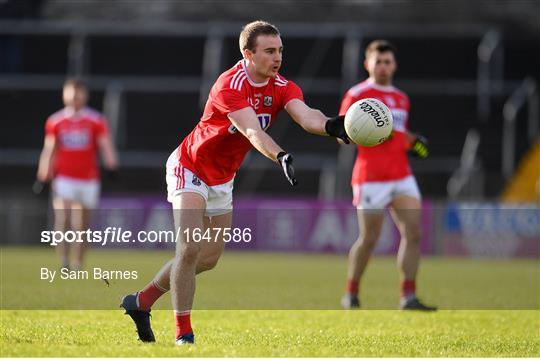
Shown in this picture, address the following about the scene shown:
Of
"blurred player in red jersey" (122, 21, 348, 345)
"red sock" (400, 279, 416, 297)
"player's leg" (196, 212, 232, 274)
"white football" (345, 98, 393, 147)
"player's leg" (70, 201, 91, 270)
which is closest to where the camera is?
"white football" (345, 98, 393, 147)

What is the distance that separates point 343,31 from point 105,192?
22.9 ft

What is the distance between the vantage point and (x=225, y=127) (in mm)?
7000

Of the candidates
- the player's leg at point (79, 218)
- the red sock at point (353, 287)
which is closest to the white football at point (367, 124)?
the red sock at point (353, 287)

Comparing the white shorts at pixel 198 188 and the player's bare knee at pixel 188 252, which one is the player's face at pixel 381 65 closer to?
the white shorts at pixel 198 188

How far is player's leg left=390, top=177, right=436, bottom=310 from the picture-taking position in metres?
10.1

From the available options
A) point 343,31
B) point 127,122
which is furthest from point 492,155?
point 127,122

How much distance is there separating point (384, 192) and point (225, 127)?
3563mm

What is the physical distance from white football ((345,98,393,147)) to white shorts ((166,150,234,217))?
1.07 metres

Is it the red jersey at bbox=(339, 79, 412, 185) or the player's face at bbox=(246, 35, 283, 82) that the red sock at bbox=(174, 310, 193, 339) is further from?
the red jersey at bbox=(339, 79, 412, 185)

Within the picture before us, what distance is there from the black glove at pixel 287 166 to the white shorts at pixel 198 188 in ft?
Answer: 2.80

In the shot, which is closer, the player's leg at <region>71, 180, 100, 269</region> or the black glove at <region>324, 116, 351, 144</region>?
the black glove at <region>324, 116, 351, 144</region>

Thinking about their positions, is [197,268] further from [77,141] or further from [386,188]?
[77,141]

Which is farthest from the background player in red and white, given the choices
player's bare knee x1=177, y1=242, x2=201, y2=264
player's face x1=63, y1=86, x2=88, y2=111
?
player's face x1=63, y1=86, x2=88, y2=111

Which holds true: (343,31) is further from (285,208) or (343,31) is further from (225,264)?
(225,264)
